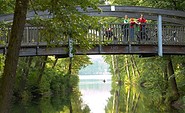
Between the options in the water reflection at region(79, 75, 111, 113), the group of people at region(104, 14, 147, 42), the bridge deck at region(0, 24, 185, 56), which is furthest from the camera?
the water reflection at region(79, 75, 111, 113)

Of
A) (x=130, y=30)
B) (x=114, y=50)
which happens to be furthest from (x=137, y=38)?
(x=114, y=50)

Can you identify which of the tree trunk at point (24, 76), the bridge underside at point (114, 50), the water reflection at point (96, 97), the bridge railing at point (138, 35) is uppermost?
the bridge railing at point (138, 35)

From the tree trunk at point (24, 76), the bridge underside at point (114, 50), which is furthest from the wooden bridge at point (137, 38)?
the tree trunk at point (24, 76)

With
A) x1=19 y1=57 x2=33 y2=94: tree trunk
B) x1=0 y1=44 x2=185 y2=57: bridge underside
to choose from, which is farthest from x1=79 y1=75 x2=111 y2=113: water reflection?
x1=0 y1=44 x2=185 y2=57: bridge underside

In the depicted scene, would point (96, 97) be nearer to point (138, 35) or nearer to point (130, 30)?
point (130, 30)

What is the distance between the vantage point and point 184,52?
721 inches

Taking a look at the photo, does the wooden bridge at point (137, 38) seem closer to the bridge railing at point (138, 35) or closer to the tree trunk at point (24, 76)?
the bridge railing at point (138, 35)

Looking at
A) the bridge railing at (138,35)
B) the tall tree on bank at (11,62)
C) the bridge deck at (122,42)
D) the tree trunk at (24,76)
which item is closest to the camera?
the tall tree on bank at (11,62)

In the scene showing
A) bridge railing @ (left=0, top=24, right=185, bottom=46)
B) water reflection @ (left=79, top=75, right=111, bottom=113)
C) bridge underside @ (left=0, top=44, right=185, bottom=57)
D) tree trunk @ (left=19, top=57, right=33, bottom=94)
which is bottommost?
water reflection @ (left=79, top=75, right=111, bottom=113)

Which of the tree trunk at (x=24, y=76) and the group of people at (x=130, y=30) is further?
the tree trunk at (x=24, y=76)

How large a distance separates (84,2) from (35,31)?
28.9 ft

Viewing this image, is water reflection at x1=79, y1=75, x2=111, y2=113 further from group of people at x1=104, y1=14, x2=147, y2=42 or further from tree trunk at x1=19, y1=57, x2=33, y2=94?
group of people at x1=104, y1=14, x2=147, y2=42

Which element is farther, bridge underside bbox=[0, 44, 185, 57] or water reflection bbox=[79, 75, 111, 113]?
water reflection bbox=[79, 75, 111, 113]

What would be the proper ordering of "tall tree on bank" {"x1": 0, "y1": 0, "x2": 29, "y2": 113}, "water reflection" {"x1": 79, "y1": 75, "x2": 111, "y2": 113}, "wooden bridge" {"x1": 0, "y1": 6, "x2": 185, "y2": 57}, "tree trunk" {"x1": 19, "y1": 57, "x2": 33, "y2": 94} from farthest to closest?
"tree trunk" {"x1": 19, "y1": 57, "x2": 33, "y2": 94} → "water reflection" {"x1": 79, "y1": 75, "x2": 111, "y2": 113} → "wooden bridge" {"x1": 0, "y1": 6, "x2": 185, "y2": 57} → "tall tree on bank" {"x1": 0, "y1": 0, "x2": 29, "y2": 113}
